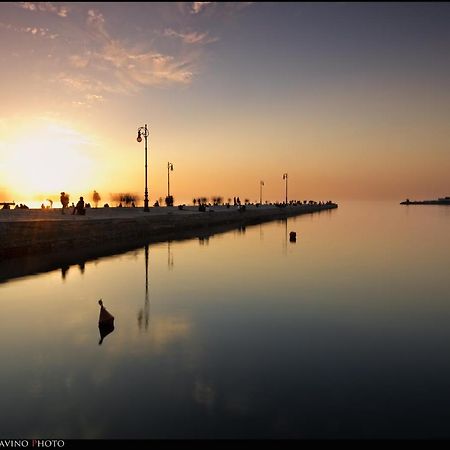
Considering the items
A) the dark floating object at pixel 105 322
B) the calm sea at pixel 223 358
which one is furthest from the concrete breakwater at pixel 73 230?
the dark floating object at pixel 105 322

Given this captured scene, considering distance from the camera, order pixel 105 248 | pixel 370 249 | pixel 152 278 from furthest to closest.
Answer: pixel 370 249 < pixel 105 248 < pixel 152 278

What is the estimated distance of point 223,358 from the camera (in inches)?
380

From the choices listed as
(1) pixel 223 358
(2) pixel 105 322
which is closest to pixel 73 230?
(2) pixel 105 322

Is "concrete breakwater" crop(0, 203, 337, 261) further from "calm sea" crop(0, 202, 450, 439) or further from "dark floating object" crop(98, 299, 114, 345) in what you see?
"dark floating object" crop(98, 299, 114, 345)

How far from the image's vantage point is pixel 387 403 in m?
7.32

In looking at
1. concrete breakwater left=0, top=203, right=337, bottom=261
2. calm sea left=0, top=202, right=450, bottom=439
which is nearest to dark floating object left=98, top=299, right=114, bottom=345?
calm sea left=0, top=202, right=450, bottom=439

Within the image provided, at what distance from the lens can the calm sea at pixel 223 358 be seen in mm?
6645

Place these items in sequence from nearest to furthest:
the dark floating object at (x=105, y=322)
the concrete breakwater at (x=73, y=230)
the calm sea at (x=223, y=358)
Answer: the calm sea at (x=223, y=358)
the dark floating object at (x=105, y=322)
the concrete breakwater at (x=73, y=230)

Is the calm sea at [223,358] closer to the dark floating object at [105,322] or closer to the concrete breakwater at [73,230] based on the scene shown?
the dark floating object at [105,322]

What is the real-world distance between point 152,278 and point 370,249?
81.2 ft

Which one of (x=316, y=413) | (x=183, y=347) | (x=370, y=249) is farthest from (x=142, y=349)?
(x=370, y=249)

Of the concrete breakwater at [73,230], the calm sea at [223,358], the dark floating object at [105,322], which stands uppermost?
the concrete breakwater at [73,230]

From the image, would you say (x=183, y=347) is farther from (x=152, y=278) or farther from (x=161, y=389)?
(x=152, y=278)

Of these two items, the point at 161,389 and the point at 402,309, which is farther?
the point at 402,309
